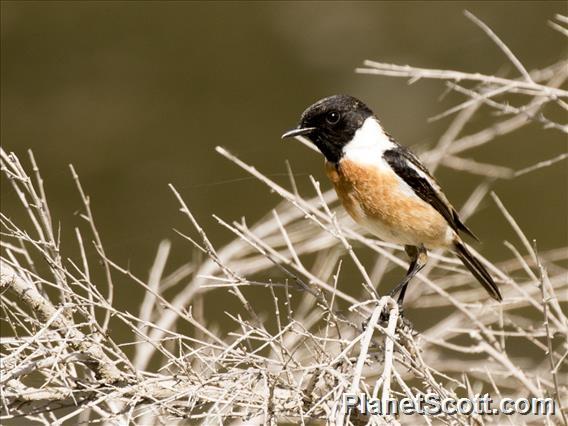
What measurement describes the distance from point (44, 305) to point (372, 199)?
125 centimetres

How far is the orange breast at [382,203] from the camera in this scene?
3.58 metres

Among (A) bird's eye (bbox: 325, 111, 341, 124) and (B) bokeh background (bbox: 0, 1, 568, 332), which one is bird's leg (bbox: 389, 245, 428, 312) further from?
(B) bokeh background (bbox: 0, 1, 568, 332)

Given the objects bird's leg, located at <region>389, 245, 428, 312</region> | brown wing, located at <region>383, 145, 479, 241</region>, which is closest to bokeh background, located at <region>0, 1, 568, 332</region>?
bird's leg, located at <region>389, 245, 428, 312</region>

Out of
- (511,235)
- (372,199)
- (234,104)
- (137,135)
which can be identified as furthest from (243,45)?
(372,199)

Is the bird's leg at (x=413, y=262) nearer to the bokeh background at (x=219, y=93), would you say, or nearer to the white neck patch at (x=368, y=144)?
the white neck patch at (x=368, y=144)

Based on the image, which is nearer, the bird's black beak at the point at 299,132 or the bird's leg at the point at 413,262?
the bird's black beak at the point at 299,132

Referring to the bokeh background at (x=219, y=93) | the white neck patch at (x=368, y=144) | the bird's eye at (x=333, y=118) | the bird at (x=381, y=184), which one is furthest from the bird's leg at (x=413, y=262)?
the bokeh background at (x=219, y=93)

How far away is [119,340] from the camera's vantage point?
22.3 feet

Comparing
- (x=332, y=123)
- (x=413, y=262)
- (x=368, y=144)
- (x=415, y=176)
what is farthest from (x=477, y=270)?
(x=332, y=123)

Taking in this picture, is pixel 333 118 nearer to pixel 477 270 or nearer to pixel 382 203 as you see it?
pixel 382 203

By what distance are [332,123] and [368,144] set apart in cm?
15

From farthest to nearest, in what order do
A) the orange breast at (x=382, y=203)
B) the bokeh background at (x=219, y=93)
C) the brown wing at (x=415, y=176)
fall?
1. the bokeh background at (x=219, y=93)
2. the brown wing at (x=415, y=176)
3. the orange breast at (x=382, y=203)

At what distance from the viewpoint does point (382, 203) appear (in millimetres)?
3582

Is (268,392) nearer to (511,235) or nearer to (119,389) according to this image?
(119,389)
